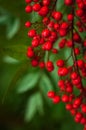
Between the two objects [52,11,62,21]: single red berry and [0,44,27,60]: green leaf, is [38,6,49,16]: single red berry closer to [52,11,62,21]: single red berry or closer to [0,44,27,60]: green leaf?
[52,11,62,21]: single red berry

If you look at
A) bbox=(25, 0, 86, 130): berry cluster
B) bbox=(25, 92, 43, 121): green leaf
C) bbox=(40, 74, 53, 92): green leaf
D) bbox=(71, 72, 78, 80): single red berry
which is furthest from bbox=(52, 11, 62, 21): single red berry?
bbox=(25, 92, 43, 121): green leaf

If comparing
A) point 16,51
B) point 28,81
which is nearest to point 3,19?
point 28,81

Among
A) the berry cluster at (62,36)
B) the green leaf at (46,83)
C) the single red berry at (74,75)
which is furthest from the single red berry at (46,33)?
the green leaf at (46,83)

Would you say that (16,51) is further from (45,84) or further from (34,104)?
(34,104)

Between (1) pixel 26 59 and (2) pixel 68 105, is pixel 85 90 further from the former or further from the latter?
(1) pixel 26 59

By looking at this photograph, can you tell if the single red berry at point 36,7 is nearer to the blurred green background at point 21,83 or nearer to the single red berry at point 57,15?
the single red berry at point 57,15

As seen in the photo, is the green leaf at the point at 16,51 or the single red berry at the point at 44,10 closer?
the single red berry at the point at 44,10
